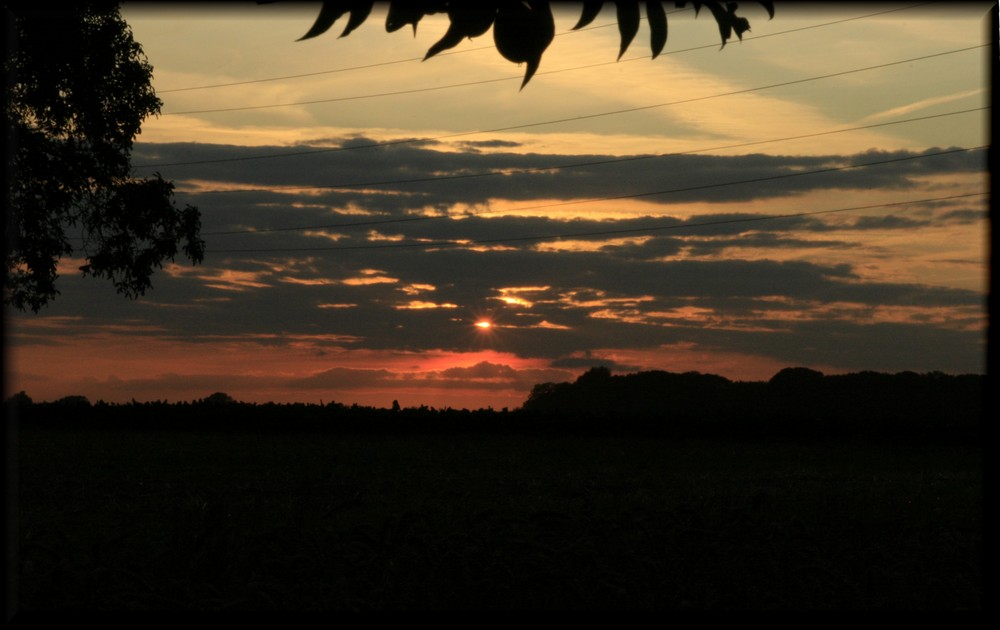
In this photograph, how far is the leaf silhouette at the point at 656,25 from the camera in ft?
12.1

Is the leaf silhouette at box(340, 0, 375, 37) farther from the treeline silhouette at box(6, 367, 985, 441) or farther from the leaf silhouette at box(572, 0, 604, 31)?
the treeline silhouette at box(6, 367, 985, 441)

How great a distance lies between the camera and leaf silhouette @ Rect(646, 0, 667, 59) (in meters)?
3.69

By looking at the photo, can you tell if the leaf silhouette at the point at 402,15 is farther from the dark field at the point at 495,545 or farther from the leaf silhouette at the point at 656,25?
the dark field at the point at 495,545

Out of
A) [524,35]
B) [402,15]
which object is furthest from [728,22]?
[402,15]

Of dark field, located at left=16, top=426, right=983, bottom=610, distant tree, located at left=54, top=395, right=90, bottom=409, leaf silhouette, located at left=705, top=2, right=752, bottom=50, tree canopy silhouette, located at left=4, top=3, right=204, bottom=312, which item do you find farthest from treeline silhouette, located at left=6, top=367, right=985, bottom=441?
leaf silhouette, located at left=705, top=2, right=752, bottom=50

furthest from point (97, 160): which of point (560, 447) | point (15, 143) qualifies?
point (560, 447)

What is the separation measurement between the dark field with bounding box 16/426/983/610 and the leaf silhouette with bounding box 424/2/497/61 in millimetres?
3723

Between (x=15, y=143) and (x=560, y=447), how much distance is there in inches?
575

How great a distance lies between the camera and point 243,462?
19344mm

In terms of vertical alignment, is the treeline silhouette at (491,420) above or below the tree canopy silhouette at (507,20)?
below

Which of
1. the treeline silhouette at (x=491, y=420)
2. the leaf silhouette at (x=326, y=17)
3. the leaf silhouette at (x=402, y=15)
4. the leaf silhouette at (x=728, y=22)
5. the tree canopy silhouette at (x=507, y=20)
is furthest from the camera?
the treeline silhouette at (x=491, y=420)

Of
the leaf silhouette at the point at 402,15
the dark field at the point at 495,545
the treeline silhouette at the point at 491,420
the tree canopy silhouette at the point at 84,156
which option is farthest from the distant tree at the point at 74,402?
the leaf silhouette at the point at 402,15

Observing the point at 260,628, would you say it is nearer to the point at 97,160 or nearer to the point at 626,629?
the point at 626,629

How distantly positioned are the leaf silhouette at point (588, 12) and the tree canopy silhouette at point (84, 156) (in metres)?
18.2
